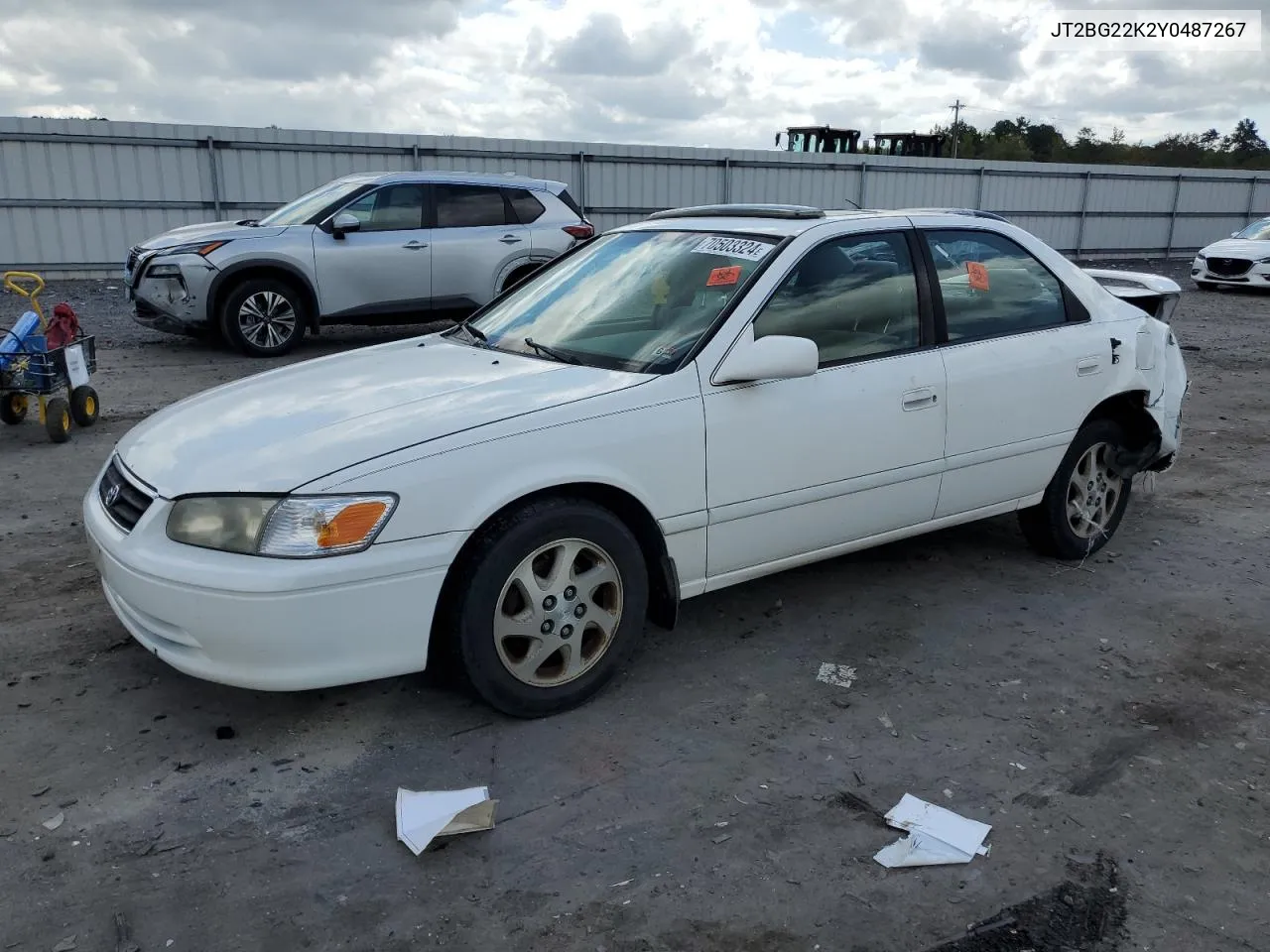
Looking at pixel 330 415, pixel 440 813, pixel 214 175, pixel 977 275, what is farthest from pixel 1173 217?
pixel 440 813

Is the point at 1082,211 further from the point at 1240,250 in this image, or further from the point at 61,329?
the point at 61,329

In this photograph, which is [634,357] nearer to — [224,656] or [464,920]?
[224,656]

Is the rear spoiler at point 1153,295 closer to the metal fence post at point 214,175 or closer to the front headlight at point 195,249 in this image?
the front headlight at point 195,249

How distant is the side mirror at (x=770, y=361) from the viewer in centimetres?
356

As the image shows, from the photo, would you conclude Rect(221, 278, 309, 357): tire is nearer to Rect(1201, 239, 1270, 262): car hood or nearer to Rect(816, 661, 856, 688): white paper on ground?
Rect(816, 661, 856, 688): white paper on ground

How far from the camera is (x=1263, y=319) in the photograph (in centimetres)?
1565

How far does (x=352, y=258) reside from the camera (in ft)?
34.1

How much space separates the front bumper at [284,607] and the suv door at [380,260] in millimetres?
7606

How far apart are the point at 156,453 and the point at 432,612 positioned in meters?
1.13

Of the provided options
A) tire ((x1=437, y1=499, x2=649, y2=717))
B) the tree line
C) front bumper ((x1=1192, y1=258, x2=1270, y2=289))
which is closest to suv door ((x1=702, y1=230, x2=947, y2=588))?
tire ((x1=437, y1=499, x2=649, y2=717))

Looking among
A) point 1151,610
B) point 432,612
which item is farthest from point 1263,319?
point 432,612

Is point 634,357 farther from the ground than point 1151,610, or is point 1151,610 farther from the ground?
point 634,357

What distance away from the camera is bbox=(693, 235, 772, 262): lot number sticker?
3965 mm

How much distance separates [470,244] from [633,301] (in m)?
7.33
